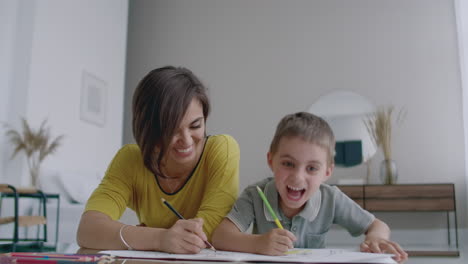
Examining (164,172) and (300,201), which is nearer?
(300,201)

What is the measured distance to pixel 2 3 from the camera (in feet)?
13.3

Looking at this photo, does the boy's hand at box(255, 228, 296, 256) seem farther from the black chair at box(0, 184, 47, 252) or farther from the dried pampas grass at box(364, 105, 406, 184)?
the dried pampas grass at box(364, 105, 406, 184)

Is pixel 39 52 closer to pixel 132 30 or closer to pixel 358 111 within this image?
pixel 132 30

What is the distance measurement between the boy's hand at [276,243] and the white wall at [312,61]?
4.29m

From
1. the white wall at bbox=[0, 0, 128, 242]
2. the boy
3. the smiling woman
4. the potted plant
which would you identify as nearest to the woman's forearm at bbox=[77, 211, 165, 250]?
the smiling woman

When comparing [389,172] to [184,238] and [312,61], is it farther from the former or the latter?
[184,238]

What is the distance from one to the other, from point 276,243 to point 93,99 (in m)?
4.46

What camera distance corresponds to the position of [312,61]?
5.34 meters

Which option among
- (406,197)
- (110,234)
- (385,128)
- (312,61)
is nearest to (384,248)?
(110,234)

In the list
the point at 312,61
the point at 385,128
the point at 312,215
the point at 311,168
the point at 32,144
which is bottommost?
the point at 312,215

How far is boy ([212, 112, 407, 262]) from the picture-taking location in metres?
0.99

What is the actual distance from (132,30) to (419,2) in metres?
3.44

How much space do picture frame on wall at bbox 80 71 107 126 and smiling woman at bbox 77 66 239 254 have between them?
378cm

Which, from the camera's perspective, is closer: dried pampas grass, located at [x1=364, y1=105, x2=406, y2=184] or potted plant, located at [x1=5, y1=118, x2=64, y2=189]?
potted plant, located at [x1=5, y1=118, x2=64, y2=189]
